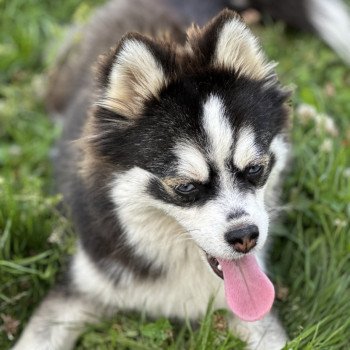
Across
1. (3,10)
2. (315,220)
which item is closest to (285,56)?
(315,220)

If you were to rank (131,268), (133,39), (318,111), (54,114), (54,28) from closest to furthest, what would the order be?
(133,39) < (131,268) < (318,111) < (54,114) < (54,28)

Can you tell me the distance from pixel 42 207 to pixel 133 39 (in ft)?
5.42

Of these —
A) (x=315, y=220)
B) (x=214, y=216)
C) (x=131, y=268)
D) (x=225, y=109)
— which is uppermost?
(x=225, y=109)

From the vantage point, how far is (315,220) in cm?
413

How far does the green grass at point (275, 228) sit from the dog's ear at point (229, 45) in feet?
4.03

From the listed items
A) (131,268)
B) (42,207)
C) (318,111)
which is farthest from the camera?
(318,111)

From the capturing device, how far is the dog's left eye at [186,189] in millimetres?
2883

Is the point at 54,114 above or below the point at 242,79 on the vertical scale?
below

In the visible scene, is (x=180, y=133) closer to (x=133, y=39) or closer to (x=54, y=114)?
(x=133, y=39)

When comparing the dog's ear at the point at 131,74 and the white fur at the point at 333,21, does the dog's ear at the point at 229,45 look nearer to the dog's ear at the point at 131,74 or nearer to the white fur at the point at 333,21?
the dog's ear at the point at 131,74

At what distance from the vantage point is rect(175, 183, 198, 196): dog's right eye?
2.88 metres

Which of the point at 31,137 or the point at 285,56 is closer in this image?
the point at 31,137

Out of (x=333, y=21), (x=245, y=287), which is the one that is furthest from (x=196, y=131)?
(x=333, y=21)

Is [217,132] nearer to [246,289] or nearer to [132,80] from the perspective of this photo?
[132,80]
